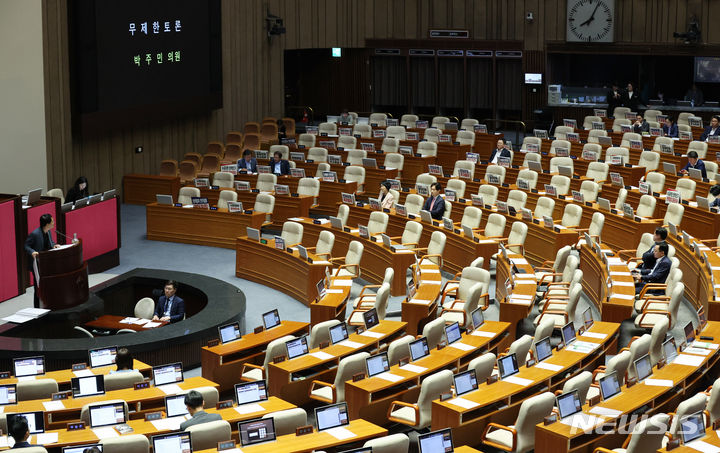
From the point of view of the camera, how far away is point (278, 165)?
20250mm

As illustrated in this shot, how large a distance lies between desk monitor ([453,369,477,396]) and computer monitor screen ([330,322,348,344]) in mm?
2280

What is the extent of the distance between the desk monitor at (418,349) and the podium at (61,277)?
538 centimetres

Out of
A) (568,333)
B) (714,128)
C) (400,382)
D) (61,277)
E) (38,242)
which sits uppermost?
(714,128)

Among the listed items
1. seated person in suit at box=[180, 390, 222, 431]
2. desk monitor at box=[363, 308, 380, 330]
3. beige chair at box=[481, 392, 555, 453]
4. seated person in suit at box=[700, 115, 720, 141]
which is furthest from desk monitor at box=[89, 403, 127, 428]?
seated person in suit at box=[700, 115, 720, 141]

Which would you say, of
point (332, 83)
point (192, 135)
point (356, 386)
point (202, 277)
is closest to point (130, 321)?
point (202, 277)

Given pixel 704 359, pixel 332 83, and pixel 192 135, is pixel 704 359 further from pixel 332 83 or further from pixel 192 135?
pixel 332 83

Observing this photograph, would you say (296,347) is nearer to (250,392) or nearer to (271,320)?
(271,320)

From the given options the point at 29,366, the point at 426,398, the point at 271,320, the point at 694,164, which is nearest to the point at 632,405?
the point at 426,398

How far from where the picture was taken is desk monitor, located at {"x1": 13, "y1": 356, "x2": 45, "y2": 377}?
34.8ft

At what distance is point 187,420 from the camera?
8.97 m

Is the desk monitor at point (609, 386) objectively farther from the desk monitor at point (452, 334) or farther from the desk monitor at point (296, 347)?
the desk monitor at point (296, 347)

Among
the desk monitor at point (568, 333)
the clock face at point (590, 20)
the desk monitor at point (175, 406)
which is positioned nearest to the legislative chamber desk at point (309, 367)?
the desk monitor at point (175, 406)

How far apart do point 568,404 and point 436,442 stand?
150 cm

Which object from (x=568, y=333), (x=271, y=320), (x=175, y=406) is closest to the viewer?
(x=175, y=406)
